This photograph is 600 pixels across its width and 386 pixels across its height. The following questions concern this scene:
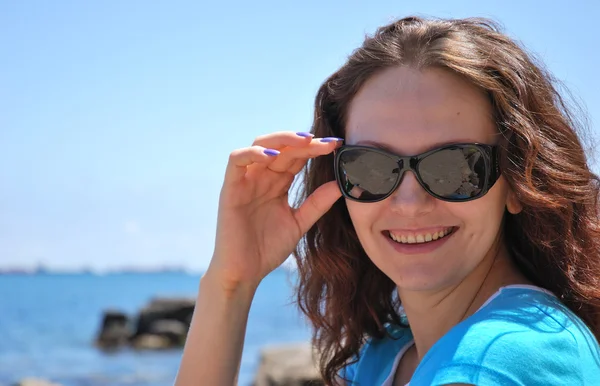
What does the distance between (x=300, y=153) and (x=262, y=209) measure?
13.4 inches

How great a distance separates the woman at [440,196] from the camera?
2348 millimetres

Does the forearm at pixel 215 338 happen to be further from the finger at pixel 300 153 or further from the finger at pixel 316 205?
the finger at pixel 300 153

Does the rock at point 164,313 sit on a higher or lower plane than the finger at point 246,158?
higher

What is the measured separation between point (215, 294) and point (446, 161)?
1.08m

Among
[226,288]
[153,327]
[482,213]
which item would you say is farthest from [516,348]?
[153,327]

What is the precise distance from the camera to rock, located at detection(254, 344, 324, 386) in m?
8.97

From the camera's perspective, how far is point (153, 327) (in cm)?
2645

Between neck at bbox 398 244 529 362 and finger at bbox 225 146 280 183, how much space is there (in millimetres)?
724

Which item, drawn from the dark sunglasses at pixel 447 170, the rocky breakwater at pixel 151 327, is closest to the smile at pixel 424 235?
the dark sunglasses at pixel 447 170

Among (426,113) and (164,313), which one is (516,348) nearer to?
(426,113)

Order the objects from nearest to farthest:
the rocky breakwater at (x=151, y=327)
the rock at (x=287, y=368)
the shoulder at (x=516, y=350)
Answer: the shoulder at (x=516, y=350)
the rock at (x=287, y=368)
the rocky breakwater at (x=151, y=327)

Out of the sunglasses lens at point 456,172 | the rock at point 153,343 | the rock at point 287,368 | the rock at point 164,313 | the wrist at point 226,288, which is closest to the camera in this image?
the sunglasses lens at point 456,172

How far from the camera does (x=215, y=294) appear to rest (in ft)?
9.25

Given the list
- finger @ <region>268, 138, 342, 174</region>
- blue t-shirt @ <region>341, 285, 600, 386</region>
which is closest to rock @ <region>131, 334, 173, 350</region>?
finger @ <region>268, 138, 342, 174</region>
